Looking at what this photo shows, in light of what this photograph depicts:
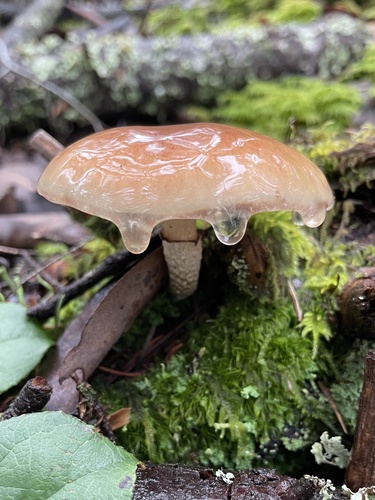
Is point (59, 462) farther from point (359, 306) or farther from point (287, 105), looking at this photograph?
point (287, 105)

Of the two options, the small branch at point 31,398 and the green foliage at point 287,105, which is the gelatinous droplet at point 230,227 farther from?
the green foliage at point 287,105

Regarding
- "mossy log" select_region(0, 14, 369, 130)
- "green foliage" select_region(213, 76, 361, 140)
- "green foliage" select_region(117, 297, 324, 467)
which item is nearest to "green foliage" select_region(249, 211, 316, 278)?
"green foliage" select_region(117, 297, 324, 467)

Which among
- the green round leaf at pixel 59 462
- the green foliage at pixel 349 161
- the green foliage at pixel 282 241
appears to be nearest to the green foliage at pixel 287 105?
the green foliage at pixel 349 161

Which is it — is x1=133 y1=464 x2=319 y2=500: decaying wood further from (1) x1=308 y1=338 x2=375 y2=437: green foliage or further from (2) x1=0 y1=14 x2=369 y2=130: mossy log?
(2) x1=0 y1=14 x2=369 y2=130: mossy log

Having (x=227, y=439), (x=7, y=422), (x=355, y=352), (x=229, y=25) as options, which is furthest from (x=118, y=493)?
(x=229, y=25)

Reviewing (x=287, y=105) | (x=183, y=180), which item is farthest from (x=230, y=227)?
(x=287, y=105)
